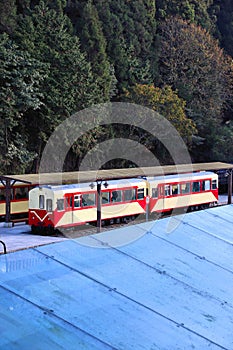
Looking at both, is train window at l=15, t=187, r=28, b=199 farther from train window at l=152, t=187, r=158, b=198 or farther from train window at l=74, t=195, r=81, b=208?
train window at l=152, t=187, r=158, b=198

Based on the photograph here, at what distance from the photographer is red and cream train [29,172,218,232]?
602 inches

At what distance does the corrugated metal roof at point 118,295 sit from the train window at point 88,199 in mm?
7474

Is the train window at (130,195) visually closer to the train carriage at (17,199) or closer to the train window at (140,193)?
the train window at (140,193)

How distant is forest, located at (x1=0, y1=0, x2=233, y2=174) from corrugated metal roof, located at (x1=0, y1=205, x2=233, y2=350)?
46.1ft

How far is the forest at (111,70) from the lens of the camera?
21.5 metres

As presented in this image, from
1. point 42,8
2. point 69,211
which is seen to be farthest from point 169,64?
point 69,211

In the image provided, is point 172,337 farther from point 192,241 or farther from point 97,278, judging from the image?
point 192,241

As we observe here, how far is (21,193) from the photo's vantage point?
58.4 ft

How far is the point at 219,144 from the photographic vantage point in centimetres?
3206

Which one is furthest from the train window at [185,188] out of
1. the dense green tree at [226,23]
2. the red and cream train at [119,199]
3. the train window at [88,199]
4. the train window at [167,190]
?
the dense green tree at [226,23]

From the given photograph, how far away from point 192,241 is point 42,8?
2095 centimetres

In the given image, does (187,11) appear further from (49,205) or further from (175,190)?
(49,205)

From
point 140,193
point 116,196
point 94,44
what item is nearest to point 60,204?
point 116,196

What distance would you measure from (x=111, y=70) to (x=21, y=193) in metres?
14.9
